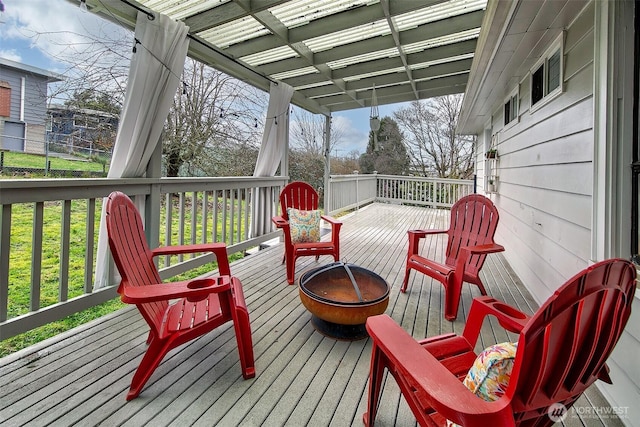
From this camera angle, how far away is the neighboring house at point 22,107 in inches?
85.2

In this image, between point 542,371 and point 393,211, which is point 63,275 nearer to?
point 542,371

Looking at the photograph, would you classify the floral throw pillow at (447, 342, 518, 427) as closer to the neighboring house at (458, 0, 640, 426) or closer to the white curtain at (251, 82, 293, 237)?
the neighboring house at (458, 0, 640, 426)

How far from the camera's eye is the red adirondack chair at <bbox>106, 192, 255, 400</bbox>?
1401 mm

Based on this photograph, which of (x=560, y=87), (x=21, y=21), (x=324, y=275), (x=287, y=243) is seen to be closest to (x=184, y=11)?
(x=21, y=21)

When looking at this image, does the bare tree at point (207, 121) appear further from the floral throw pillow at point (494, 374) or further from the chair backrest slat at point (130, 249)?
the floral throw pillow at point (494, 374)

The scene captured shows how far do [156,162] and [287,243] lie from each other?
4.91ft

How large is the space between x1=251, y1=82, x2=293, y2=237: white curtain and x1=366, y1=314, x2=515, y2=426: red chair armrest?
3577mm

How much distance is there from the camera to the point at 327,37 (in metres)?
3.54

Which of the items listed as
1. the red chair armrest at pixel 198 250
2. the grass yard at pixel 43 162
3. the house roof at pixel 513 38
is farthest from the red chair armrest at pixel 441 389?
the grass yard at pixel 43 162

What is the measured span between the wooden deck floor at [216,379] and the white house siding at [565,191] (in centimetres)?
29

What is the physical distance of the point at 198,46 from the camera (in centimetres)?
317

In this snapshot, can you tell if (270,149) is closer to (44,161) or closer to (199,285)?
(44,161)

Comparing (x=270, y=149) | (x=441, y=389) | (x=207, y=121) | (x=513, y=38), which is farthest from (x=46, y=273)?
(x=513, y=38)

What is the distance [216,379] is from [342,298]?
96 centimetres
